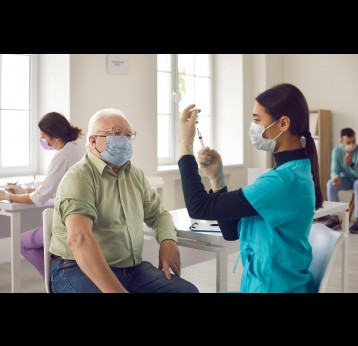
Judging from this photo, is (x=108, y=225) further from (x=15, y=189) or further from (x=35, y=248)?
(x=15, y=189)

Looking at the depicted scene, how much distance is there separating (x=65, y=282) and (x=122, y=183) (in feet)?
1.40

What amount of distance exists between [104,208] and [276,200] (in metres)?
0.69

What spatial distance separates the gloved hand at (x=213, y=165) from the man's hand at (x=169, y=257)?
0.40 metres

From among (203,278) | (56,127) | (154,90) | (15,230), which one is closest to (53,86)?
(154,90)

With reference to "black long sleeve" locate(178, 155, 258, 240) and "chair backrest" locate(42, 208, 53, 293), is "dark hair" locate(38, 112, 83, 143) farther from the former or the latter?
"black long sleeve" locate(178, 155, 258, 240)

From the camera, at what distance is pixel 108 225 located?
1.86m

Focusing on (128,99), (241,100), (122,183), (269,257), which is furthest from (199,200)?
(241,100)

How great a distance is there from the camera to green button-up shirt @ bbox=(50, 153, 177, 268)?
1.78 m

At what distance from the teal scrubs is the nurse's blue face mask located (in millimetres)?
680

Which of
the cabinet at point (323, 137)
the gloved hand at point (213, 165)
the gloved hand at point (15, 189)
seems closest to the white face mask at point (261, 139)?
the gloved hand at point (213, 165)

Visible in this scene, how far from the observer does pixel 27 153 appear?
4680 millimetres

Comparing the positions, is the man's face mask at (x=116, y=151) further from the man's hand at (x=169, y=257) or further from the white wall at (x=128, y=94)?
the white wall at (x=128, y=94)

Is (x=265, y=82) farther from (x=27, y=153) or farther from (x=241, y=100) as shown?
(x=27, y=153)

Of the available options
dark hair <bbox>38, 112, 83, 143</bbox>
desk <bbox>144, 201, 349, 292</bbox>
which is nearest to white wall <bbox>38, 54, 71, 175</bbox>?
dark hair <bbox>38, 112, 83, 143</bbox>
